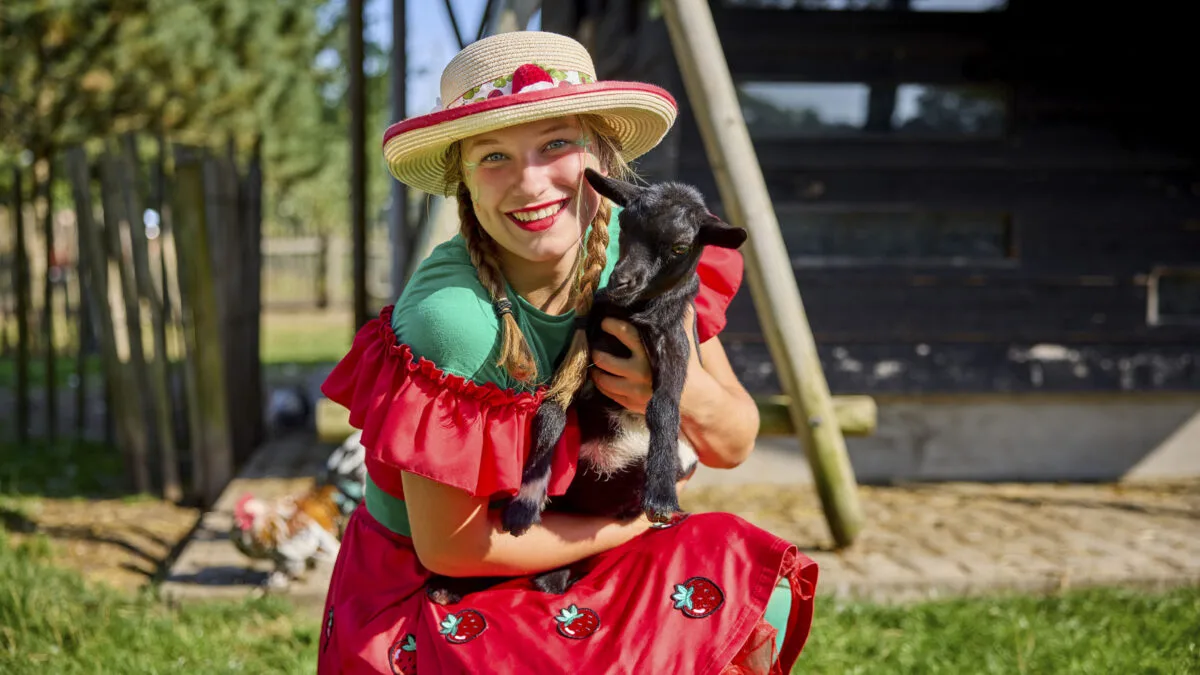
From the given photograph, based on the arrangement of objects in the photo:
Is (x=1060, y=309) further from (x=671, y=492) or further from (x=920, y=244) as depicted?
(x=671, y=492)

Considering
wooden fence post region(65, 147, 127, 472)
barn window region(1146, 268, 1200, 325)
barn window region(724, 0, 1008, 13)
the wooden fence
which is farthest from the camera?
the wooden fence

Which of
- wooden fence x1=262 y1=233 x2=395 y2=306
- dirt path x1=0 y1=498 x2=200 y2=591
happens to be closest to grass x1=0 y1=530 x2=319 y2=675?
dirt path x1=0 y1=498 x2=200 y2=591

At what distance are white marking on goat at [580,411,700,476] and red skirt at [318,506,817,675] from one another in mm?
211

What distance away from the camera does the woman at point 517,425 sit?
1.82 meters

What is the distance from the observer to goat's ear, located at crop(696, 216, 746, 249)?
5.85 ft

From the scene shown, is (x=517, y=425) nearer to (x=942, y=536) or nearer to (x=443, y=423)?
(x=443, y=423)

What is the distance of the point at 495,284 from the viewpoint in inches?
76.1

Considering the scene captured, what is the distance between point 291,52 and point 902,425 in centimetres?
1606

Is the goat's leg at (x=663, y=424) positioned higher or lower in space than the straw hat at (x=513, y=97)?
lower

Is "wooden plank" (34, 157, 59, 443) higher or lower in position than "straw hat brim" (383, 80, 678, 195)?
lower

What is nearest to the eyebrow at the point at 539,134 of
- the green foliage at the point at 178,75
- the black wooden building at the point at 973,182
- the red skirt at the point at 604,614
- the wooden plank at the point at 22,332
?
the red skirt at the point at 604,614

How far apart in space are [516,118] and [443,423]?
55cm

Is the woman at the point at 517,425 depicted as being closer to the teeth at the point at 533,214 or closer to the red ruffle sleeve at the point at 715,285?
the teeth at the point at 533,214

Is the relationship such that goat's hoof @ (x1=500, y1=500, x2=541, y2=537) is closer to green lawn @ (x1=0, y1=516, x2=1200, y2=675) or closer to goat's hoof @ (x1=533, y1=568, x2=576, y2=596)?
goat's hoof @ (x1=533, y1=568, x2=576, y2=596)
